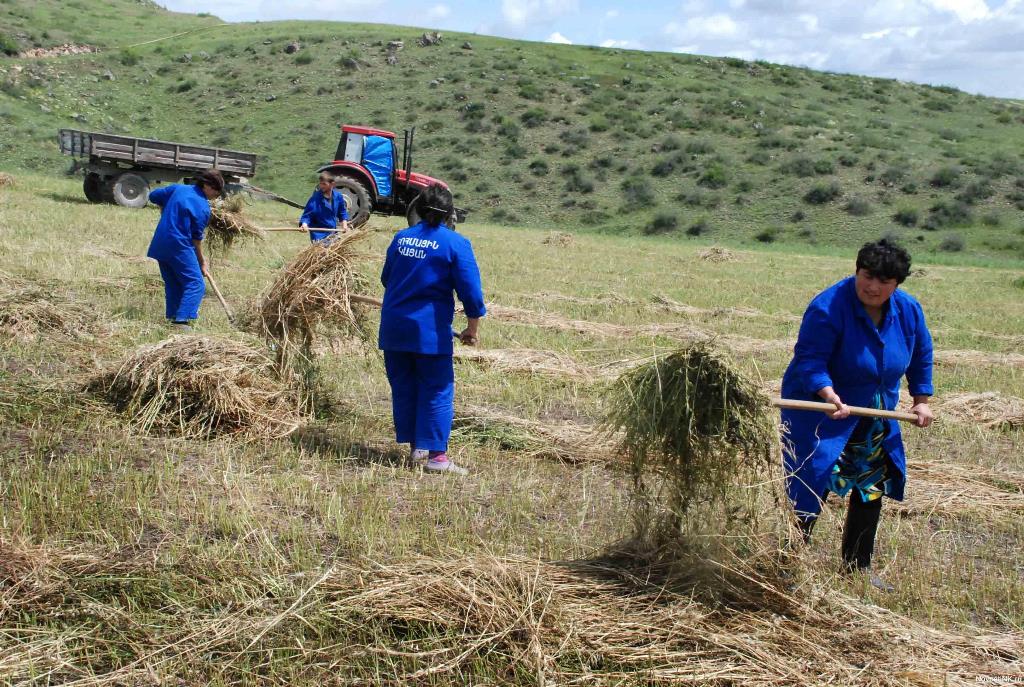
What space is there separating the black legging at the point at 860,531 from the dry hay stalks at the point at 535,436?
1.83 metres

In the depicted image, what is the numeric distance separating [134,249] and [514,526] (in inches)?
434

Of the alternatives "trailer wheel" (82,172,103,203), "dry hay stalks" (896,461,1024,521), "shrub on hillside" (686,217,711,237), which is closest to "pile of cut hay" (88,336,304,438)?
"dry hay stalks" (896,461,1024,521)

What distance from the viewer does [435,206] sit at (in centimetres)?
581

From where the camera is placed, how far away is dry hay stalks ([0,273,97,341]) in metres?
8.14

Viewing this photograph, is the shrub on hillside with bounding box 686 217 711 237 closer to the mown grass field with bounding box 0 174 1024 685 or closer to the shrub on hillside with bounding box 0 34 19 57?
the mown grass field with bounding box 0 174 1024 685

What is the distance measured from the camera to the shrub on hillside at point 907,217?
3503cm

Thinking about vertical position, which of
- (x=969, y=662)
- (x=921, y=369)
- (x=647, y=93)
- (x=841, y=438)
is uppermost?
(x=647, y=93)

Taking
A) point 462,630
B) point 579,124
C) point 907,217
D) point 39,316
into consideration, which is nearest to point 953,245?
point 907,217

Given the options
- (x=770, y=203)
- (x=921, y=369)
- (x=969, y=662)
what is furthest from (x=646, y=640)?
(x=770, y=203)

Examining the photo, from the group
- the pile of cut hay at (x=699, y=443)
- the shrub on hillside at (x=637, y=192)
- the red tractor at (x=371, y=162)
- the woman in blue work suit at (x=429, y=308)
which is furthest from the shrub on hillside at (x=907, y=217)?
the pile of cut hay at (x=699, y=443)

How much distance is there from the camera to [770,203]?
124 feet

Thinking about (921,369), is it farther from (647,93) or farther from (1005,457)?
(647,93)

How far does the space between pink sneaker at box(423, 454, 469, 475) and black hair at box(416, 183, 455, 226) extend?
1.39 metres

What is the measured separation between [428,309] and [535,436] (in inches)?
53.7
